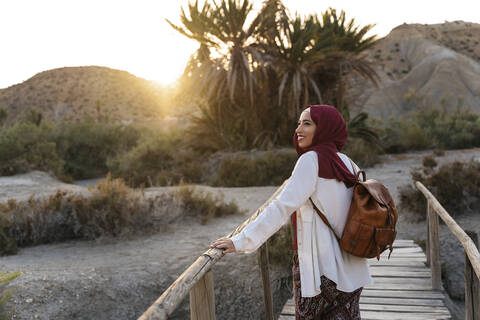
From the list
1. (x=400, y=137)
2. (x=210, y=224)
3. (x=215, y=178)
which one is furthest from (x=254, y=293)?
(x=400, y=137)

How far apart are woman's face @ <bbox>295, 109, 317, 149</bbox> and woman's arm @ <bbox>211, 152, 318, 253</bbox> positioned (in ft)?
0.47

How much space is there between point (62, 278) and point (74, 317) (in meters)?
0.59

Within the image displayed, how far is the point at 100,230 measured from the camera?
6.61m

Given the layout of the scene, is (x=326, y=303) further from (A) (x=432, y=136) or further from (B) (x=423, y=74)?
(B) (x=423, y=74)

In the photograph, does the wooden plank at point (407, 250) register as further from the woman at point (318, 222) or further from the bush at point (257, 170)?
the bush at point (257, 170)

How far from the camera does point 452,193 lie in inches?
293

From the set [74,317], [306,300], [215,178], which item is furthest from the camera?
[215,178]

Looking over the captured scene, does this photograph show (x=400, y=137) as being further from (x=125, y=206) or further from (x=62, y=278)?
(x=62, y=278)

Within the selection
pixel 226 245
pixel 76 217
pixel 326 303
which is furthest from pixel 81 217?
pixel 326 303

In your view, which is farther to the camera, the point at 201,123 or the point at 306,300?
the point at 201,123

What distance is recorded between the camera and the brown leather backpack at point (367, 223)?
79.0 inches

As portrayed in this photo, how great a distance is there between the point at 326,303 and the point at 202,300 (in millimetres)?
605

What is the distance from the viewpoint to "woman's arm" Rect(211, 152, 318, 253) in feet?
6.52

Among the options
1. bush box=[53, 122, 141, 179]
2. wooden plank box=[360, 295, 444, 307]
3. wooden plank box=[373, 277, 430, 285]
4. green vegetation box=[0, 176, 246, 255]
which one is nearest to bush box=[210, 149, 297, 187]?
green vegetation box=[0, 176, 246, 255]
